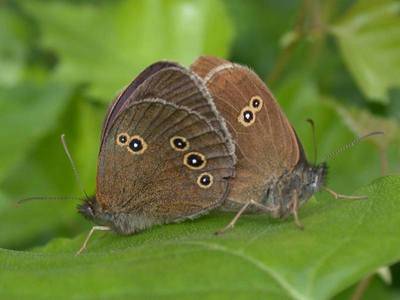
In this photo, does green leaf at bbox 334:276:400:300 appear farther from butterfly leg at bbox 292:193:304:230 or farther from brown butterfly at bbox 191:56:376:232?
butterfly leg at bbox 292:193:304:230

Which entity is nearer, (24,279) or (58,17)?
(24,279)

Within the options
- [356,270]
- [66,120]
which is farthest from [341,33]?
[356,270]

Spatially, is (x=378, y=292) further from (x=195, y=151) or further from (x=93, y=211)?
(x=93, y=211)

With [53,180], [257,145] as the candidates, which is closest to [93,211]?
[257,145]

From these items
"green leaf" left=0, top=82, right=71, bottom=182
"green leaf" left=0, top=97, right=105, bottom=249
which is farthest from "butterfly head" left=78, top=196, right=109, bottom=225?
"green leaf" left=0, top=97, right=105, bottom=249

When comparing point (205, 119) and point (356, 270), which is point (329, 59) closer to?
point (205, 119)
